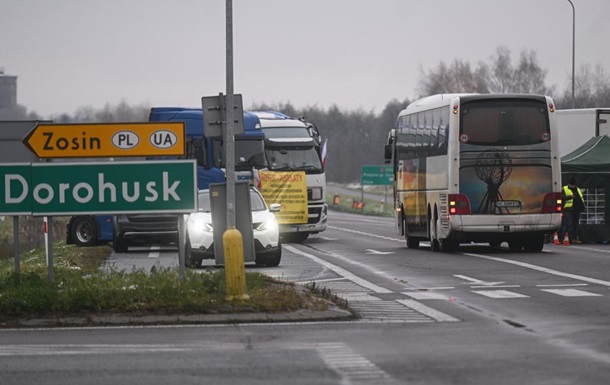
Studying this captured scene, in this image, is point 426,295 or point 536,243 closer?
point 426,295

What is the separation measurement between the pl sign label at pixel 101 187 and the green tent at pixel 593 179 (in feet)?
70.3

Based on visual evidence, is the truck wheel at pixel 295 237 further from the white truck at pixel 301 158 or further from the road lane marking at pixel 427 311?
the road lane marking at pixel 427 311

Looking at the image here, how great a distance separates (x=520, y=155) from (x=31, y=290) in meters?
16.8

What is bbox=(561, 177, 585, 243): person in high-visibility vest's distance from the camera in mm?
36844

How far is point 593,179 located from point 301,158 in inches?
381

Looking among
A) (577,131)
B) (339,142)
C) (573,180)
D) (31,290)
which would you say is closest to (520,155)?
(573,180)

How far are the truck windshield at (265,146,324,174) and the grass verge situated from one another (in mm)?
24327

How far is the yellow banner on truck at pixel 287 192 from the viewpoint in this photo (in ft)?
138

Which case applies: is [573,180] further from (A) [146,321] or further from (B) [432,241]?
(A) [146,321]

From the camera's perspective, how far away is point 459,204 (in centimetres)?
3103

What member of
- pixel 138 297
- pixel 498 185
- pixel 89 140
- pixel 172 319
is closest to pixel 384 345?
pixel 172 319

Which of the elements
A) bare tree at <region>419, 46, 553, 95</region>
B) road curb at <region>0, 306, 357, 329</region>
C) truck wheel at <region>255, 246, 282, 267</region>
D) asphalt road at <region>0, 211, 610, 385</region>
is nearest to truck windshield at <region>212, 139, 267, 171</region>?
truck wheel at <region>255, 246, 282, 267</region>

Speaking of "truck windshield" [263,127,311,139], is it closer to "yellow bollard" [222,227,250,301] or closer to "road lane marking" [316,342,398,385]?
"yellow bollard" [222,227,250,301]

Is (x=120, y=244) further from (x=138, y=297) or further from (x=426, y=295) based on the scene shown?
(x=138, y=297)
